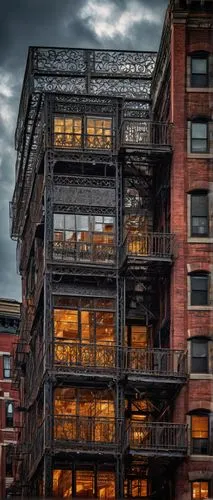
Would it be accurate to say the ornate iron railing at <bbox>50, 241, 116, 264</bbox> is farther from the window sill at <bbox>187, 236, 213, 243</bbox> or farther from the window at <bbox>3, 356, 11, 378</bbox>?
the window at <bbox>3, 356, 11, 378</bbox>

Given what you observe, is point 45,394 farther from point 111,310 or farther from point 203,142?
point 203,142

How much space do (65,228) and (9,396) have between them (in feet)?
148

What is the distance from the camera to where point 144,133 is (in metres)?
78.4

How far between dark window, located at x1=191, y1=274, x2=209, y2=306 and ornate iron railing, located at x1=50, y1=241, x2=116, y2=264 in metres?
4.56

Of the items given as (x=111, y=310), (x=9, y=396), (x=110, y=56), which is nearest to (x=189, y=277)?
(x=111, y=310)

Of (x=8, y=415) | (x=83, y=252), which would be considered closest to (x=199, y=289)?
(x=83, y=252)

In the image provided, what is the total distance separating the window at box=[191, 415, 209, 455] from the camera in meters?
71.4

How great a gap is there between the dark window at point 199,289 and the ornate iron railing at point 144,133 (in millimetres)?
7104

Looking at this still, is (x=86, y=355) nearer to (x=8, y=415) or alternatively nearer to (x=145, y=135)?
(x=145, y=135)

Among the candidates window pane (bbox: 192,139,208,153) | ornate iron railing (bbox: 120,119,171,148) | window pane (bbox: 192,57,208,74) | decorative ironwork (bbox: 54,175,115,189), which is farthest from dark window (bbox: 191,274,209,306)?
window pane (bbox: 192,57,208,74)

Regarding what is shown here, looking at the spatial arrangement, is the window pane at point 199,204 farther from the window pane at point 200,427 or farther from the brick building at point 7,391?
the brick building at point 7,391

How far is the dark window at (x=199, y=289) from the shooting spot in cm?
7319

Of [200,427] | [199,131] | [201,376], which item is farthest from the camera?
[199,131]

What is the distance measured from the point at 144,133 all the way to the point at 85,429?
54.0 ft
